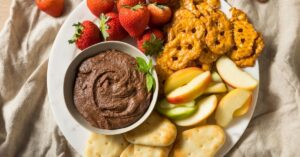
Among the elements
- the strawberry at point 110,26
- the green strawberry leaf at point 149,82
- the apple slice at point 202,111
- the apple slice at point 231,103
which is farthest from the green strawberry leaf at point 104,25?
the apple slice at point 231,103

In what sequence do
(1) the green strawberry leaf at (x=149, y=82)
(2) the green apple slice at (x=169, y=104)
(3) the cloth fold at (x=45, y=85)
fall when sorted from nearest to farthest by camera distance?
(1) the green strawberry leaf at (x=149, y=82) < (2) the green apple slice at (x=169, y=104) < (3) the cloth fold at (x=45, y=85)

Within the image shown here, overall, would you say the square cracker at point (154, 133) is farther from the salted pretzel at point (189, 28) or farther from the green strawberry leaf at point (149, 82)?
the salted pretzel at point (189, 28)

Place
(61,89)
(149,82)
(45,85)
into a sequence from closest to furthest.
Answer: (149,82)
(61,89)
(45,85)

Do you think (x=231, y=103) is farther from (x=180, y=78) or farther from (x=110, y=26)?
(x=110, y=26)

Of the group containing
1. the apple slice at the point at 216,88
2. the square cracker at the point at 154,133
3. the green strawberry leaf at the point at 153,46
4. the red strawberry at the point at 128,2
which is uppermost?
the red strawberry at the point at 128,2

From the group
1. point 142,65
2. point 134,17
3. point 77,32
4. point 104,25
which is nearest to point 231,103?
point 142,65

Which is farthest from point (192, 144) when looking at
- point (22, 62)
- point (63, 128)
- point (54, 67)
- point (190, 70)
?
point (22, 62)

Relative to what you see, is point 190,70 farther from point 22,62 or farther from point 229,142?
point 22,62

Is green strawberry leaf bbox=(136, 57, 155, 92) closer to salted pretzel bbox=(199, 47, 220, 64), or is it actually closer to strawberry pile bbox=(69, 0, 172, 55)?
strawberry pile bbox=(69, 0, 172, 55)
